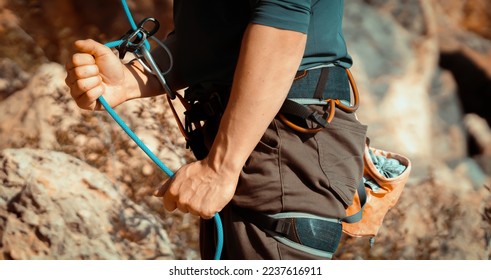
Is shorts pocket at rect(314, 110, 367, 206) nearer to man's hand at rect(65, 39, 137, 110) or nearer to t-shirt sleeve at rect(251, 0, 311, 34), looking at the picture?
t-shirt sleeve at rect(251, 0, 311, 34)

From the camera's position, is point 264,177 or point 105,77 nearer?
point 264,177

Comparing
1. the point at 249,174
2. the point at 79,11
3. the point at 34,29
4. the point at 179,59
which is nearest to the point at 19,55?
the point at 34,29

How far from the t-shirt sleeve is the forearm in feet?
0.04

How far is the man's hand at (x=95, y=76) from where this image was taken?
154 cm

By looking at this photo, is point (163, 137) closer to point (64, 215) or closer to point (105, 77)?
point (64, 215)

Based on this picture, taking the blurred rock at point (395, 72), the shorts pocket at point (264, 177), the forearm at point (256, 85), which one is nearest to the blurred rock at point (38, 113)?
the blurred rock at point (395, 72)

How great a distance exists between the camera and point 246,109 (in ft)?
4.46

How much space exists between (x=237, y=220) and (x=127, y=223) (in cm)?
169

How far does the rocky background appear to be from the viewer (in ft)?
10.1

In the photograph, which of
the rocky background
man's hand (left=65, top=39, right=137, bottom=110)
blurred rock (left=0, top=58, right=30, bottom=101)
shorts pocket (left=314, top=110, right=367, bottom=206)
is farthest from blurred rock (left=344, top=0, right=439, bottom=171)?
man's hand (left=65, top=39, right=137, bottom=110)

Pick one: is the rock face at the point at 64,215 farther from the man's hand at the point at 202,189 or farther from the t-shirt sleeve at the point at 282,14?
the t-shirt sleeve at the point at 282,14

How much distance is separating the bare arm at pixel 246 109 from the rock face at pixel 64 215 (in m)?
1.70

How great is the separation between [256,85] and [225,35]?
0.23 meters

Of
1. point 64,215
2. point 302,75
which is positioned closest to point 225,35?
point 302,75
